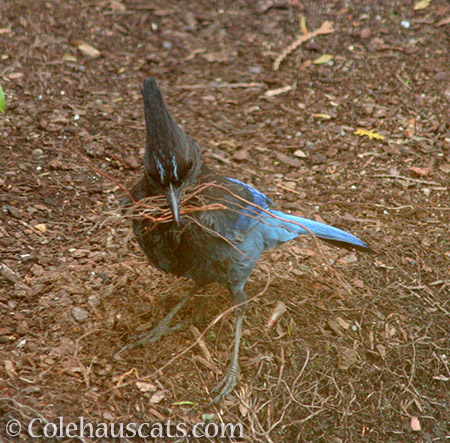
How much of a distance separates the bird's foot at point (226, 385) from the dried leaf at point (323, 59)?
418 cm

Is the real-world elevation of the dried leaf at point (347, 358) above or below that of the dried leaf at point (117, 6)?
below

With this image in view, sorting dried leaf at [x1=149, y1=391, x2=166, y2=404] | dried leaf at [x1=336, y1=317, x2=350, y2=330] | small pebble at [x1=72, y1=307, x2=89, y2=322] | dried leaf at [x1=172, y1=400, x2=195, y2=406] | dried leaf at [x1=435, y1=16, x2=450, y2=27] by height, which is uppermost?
dried leaf at [x1=435, y1=16, x2=450, y2=27]

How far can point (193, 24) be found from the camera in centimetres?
732

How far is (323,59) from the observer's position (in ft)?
22.9

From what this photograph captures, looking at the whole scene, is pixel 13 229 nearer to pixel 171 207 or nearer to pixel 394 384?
pixel 171 207

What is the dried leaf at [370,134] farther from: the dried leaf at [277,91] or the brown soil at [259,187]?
the dried leaf at [277,91]

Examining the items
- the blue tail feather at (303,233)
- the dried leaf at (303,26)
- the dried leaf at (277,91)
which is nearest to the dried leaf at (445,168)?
the blue tail feather at (303,233)

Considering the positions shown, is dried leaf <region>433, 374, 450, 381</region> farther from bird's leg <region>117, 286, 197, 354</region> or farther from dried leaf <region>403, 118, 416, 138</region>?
dried leaf <region>403, 118, 416, 138</region>

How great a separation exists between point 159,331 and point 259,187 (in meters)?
1.97

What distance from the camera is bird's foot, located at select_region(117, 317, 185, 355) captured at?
13.0 ft

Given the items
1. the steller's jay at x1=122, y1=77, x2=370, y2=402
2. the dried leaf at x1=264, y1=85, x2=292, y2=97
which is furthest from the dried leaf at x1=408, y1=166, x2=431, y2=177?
the steller's jay at x1=122, y1=77, x2=370, y2=402

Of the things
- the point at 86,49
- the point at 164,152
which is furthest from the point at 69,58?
the point at 164,152

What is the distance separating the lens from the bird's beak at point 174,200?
3.35m

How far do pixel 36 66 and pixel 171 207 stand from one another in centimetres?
378
